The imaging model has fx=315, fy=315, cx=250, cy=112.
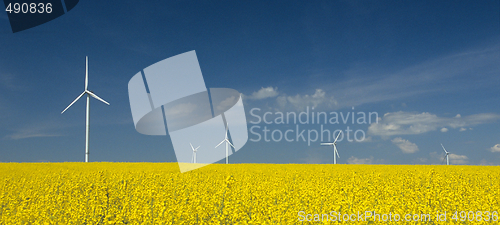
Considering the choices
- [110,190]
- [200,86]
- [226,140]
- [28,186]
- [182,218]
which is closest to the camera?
[182,218]

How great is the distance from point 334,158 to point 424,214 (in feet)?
161

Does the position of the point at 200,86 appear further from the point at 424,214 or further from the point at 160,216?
the point at 424,214

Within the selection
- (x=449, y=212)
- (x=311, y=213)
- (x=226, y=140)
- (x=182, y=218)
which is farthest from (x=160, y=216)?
(x=226, y=140)

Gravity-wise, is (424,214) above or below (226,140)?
below

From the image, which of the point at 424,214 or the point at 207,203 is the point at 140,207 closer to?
the point at 207,203

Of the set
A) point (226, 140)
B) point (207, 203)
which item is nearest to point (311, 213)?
point (207, 203)

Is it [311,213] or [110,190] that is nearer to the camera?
[311,213]

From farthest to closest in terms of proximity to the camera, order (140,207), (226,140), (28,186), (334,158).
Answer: (334,158) → (226,140) → (28,186) → (140,207)

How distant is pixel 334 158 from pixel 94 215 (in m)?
51.9

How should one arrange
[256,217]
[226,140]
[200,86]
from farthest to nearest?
[226,140]
[200,86]
[256,217]

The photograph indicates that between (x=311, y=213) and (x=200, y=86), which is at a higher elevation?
(x=200, y=86)

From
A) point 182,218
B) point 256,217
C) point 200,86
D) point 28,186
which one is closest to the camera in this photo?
point 256,217

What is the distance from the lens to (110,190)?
1420cm

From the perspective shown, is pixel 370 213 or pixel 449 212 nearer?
pixel 370 213
